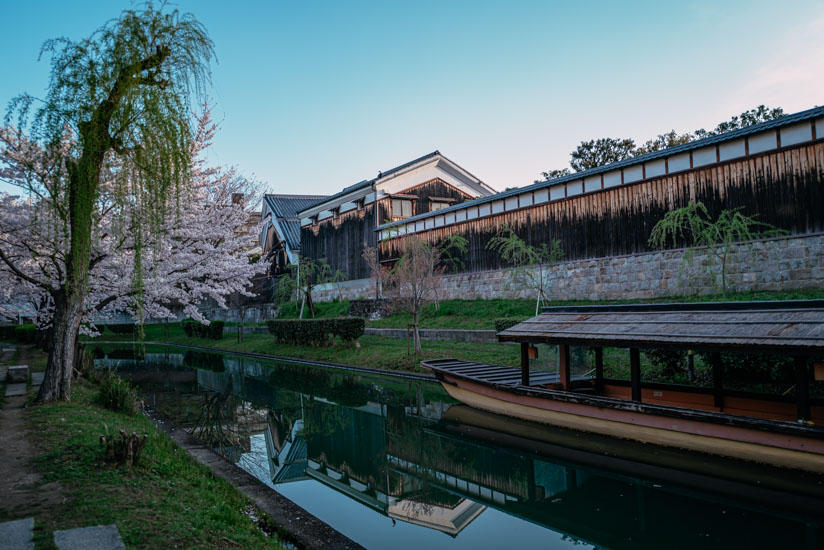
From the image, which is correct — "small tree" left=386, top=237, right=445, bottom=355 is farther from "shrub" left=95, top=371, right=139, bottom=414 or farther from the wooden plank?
"shrub" left=95, top=371, right=139, bottom=414

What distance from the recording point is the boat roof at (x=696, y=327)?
22.7ft

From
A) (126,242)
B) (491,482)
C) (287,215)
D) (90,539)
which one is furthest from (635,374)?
(287,215)

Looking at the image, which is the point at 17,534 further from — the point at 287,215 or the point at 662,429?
the point at 287,215

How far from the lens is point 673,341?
8.00 m

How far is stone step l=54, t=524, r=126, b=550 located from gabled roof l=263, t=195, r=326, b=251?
35420 mm

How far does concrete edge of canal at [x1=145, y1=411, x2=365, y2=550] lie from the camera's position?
5122 mm

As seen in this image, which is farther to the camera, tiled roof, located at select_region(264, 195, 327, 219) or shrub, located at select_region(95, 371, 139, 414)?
tiled roof, located at select_region(264, 195, 327, 219)

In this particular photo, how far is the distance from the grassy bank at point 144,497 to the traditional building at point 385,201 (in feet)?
70.6

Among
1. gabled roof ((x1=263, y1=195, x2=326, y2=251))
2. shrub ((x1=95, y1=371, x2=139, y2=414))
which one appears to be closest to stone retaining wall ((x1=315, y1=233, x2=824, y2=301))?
shrub ((x1=95, y1=371, x2=139, y2=414))

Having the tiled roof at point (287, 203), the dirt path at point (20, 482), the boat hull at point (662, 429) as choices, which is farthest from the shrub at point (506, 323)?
the tiled roof at point (287, 203)

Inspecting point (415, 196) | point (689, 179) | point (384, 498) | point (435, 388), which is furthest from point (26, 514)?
point (415, 196)

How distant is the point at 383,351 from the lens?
63.3ft

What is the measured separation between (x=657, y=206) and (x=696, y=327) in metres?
9.92

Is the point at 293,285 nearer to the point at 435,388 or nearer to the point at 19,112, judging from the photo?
the point at 435,388
